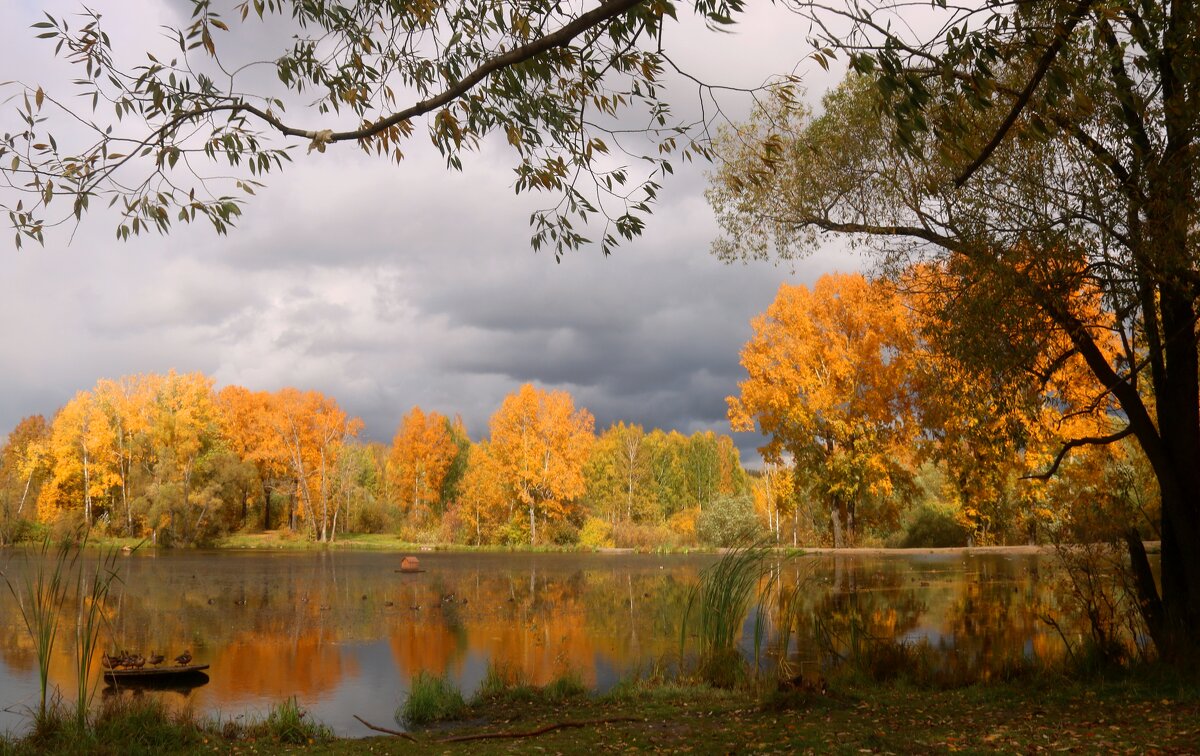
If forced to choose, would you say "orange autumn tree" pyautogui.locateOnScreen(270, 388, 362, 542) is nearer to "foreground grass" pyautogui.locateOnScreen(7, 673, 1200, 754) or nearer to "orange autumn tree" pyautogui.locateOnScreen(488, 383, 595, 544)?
"orange autumn tree" pyautogui.locateOnScreen(488, 383, 595, 544)

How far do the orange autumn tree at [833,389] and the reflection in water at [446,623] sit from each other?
12.3ft

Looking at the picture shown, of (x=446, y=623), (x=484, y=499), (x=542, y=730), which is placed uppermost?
(x=484, y=499)

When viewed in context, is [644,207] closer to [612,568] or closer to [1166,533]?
[1166,533]

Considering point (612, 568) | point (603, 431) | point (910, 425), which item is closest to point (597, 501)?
point (603, 431)

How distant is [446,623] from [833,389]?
19.2 m

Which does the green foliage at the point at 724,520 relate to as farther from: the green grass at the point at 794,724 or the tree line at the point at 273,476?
the green grass at the point at 794,724

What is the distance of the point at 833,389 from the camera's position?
104ft

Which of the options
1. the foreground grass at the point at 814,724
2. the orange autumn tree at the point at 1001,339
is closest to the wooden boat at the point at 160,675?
the foreground grass at the point at 814,724

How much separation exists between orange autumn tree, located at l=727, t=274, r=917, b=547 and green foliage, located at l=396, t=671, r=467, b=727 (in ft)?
77.3

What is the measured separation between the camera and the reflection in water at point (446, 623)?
1201 cm

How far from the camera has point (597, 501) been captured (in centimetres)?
6644

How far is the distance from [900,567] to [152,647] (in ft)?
78.1

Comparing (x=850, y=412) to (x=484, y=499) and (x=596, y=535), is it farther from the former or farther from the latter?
(x=484, y=499)

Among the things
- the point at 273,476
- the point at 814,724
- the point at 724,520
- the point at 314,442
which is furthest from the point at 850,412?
the point at 273,476
